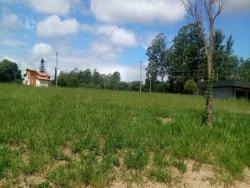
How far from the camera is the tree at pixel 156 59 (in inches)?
3452

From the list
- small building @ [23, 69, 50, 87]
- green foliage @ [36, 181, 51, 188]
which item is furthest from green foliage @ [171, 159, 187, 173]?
small building @ [23, 69, 50, 87]

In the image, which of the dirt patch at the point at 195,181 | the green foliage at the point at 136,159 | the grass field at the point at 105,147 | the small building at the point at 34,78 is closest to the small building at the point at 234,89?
the grass field at the point at 105,147

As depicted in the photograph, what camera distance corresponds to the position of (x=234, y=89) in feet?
147

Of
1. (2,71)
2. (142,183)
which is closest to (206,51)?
(142,183)

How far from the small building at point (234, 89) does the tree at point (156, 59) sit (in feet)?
132

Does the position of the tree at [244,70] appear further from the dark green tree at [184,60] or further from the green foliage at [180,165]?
the green foliage at [180,165]

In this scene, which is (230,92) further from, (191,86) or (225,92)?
(191,86)

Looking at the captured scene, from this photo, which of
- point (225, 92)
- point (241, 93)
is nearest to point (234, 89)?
point (225, 92)

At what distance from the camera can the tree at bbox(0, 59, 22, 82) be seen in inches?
3473

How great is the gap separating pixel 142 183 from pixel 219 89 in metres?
42.8

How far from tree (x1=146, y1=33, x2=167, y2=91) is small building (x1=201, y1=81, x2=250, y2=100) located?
132 feet

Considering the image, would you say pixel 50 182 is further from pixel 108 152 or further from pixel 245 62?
pixel 245 62

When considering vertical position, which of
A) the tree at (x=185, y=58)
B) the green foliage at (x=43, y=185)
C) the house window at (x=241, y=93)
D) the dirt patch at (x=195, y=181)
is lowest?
the dirt patch at (x=195, y=181)

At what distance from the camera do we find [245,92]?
45906mm
